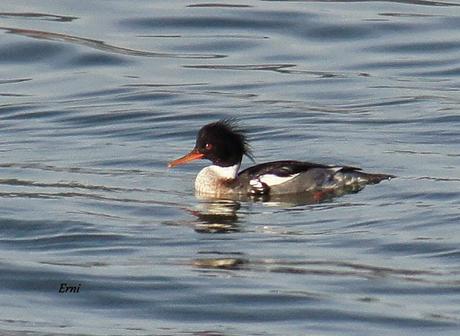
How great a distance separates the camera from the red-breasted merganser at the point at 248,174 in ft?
45.8

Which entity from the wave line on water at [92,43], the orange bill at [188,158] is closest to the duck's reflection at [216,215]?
the orange bill at [188,158]

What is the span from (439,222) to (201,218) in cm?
199

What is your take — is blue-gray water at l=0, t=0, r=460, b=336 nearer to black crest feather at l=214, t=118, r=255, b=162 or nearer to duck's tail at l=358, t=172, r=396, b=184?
duck's tail at l=358, t=172, r=396, b=184

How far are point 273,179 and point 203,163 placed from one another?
213cm

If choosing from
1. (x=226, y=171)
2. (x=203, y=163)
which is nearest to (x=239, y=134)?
(x=226, y=171)

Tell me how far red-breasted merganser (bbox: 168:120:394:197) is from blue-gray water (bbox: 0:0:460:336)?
180mm

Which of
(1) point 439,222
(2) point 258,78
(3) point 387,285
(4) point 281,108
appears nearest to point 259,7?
(2) point 258,78

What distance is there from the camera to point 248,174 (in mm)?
14125

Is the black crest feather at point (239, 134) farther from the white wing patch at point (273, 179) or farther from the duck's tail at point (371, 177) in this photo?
the duck's tail at point (371, 177)

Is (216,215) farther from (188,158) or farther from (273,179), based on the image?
(188,158)

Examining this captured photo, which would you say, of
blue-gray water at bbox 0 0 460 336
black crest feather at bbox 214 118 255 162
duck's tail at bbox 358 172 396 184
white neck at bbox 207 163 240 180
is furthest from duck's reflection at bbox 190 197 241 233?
duck's tail at bbox 358 172 396 184

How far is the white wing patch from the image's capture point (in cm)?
1390

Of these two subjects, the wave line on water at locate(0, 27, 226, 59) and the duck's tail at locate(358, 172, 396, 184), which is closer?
the duck's tail at locate(358, 172, 396, 184)

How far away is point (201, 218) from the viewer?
13.2 m
